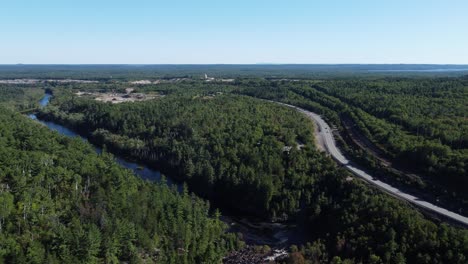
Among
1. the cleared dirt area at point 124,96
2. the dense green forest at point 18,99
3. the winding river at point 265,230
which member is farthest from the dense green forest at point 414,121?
the dense green forest at point 18,99

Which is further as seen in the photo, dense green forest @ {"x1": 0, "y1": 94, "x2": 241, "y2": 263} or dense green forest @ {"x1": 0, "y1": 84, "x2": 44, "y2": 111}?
dense green forest @ {"x1": 0, "y1": 84, "x2": 44, "y2": 111}

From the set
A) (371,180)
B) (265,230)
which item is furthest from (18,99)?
(371,180)

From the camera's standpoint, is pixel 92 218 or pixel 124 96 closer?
pixel 92 218

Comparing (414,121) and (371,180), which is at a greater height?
(414,121)

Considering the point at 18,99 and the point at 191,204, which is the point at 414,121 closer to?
the point at 191,204

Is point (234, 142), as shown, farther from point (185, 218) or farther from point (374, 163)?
point (185, 218)

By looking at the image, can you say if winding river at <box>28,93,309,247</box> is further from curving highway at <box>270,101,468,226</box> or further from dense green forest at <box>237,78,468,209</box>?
dense green forest at <box>237,78,468,209</box>

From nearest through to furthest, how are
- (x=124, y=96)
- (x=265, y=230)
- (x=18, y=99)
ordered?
(x=265, y=230)
(x=18, y=99)
(x=124, y=96)

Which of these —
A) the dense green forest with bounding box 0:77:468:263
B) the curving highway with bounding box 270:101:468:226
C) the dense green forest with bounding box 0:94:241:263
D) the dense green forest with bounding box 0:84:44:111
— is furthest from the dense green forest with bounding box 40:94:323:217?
the dense green forest with bounding box 0:84:44:111

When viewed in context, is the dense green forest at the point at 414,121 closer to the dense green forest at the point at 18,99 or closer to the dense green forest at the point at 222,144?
the dense green forest at the point at 222,144
